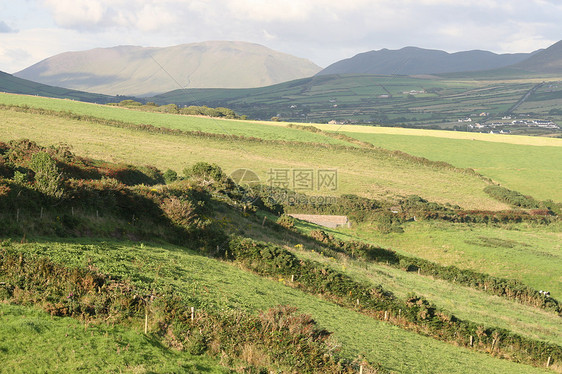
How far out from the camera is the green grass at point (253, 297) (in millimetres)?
13930

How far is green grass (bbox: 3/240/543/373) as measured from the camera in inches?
548

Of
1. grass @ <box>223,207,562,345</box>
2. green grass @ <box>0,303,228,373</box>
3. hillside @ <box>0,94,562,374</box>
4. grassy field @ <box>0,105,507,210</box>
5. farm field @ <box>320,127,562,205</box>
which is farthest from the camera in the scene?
farm field @ <box>320,127,562,205</box>

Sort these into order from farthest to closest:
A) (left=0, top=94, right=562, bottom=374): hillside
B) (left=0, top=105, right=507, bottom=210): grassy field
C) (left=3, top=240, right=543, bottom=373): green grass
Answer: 1. (left=0, top=105, right=507, bottom=210): grassy field
2. (left=3, top=240, right=543, bottom=373): green grass
3. (left=0, top=94, right=562, bottom=374): hillside

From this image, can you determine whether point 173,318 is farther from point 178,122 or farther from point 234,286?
point 178,122

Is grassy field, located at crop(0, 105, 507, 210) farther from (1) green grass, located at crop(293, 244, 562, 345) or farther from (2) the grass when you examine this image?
(1) green grass, located at crop(293, 244, 562, 345)

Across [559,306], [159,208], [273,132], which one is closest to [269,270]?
[159,208]

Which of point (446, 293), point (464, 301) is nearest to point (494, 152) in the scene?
point (446, 293)

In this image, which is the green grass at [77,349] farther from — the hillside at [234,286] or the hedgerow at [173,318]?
the hedgerow at [173,318]

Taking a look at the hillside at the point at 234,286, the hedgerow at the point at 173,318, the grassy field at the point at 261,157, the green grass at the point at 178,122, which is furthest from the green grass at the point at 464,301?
the green grass at the point at 178,122

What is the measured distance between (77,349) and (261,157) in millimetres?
69393

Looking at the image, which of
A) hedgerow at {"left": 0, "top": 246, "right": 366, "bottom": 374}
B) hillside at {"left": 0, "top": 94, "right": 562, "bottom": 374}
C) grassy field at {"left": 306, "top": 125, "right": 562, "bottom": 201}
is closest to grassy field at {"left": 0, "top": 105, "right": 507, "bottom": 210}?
grassy field at {"left": 306, "top": 125, "right": 562, "bottom": 201}

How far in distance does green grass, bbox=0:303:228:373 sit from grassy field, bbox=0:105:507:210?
49703mm

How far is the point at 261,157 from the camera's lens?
257 ft

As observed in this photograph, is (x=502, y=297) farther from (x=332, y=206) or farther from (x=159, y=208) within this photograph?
(x=332, y=206)
